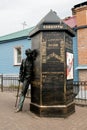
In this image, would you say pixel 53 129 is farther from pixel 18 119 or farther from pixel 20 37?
pixel 20 37

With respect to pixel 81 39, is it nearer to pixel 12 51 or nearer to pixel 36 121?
pixel 12 51

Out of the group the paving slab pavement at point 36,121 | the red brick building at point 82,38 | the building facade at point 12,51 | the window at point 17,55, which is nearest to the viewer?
the paving slab pavement at point 36,121

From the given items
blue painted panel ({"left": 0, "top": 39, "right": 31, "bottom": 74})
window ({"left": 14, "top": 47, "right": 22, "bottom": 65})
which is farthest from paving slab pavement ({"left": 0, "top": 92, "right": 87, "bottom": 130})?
window ({"left": 14, "top": 47, "right": 22, "bottom": 65})

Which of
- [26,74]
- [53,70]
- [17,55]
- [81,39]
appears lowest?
[26,74]

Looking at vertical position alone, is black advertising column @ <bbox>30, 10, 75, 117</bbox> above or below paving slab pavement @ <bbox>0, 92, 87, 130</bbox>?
above

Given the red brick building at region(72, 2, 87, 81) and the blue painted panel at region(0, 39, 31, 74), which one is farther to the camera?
the blue painted panel at region(0, 39, 31, 74)

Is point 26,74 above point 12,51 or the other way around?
the other way around

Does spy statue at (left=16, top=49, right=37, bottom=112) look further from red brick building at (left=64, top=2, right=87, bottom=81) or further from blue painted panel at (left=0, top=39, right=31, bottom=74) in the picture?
blue painted panel at (left=0, top=39, right=31, bottom=74)

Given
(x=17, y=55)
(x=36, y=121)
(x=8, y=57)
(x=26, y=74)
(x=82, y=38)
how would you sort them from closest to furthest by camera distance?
(x=36, y=121)
(x=26, y=74)
(x=82, y=38)
(x=17, y=55)
(x=8, y=57)

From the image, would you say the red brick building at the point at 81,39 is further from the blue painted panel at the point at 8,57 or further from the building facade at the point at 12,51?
the blue painted panel at the point at 8,57

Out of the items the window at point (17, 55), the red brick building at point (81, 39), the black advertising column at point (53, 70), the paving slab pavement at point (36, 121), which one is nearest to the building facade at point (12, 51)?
the window at point (17, 55)

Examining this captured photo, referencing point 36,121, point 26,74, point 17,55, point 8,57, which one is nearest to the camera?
point 36,121

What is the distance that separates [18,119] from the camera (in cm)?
755

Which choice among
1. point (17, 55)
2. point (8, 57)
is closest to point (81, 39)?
point (17, 55)
